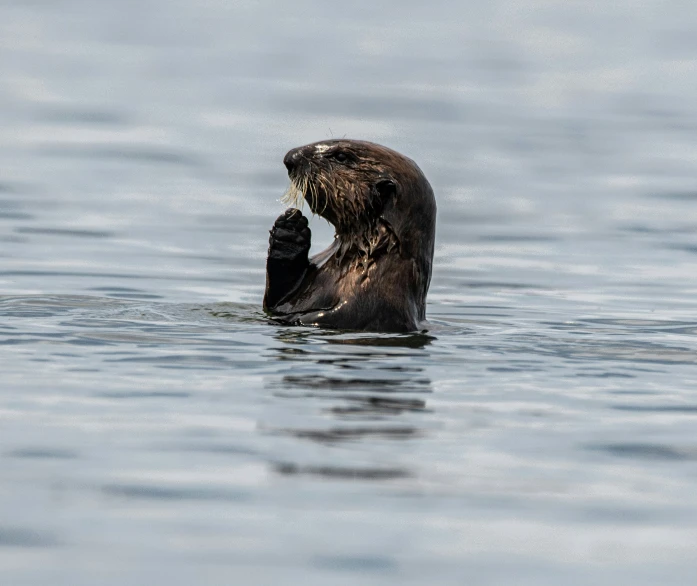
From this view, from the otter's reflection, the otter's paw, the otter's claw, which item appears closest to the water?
the otter's reflection

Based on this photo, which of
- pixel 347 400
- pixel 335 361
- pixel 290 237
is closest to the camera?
pixel 347 400

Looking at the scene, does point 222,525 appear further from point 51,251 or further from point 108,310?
point 51,251

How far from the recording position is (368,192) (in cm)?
843

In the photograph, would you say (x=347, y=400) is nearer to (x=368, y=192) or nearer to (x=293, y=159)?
(x=368, y=192)

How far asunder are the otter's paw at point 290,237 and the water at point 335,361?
0.41 meters

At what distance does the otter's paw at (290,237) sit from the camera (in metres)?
8.32

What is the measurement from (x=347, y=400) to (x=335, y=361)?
85cm

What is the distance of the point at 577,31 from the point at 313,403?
103 ft

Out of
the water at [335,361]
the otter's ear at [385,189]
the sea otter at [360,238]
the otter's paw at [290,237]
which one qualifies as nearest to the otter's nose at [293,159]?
the sea otter at [360,238]

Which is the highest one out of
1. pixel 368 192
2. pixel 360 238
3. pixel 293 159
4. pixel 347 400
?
pixel 293 159

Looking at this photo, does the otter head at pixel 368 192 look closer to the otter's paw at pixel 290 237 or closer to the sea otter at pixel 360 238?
the sea otter at pixel 360 238

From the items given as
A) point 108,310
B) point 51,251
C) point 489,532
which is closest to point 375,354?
point 108,310

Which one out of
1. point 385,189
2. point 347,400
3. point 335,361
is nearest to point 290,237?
point 385,189

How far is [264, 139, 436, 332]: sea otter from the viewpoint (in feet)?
27.4
